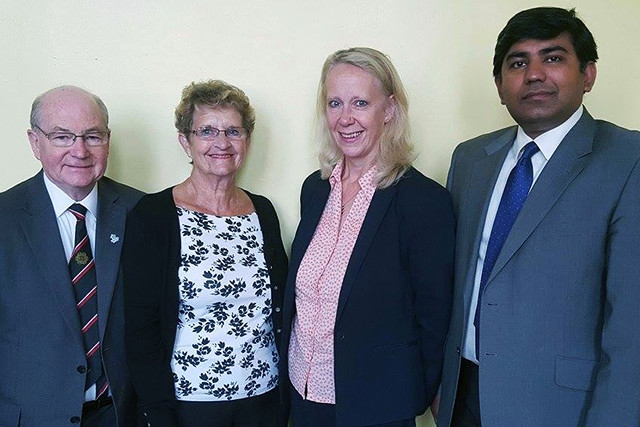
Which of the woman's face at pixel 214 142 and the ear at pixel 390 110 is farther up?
the ear at pixel 390 110

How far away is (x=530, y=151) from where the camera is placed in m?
1.54

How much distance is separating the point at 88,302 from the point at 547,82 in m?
1.56

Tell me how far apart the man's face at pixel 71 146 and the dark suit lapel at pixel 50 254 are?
11 cm

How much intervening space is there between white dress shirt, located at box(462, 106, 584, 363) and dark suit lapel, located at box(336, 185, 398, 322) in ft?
1.01

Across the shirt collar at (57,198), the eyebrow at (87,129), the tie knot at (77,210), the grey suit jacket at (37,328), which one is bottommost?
the grey suit jacket at (37,328)

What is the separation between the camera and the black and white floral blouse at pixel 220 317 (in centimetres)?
176

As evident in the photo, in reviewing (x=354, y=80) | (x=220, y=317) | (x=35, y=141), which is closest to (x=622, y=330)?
(x=354, y=80)

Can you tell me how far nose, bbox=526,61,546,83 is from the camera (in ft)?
4.87

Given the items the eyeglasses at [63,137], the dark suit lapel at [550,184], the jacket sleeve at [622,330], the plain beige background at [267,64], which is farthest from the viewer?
the plain beige background at [267,64]

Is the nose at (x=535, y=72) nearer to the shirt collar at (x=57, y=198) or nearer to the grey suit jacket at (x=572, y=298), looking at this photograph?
the grey suit jacket at (x=572, y=298)

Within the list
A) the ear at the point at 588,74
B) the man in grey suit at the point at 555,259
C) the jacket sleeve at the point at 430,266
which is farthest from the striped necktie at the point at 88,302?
the ear at the point at 588,74

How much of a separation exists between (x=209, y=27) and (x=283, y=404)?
148 centimetres

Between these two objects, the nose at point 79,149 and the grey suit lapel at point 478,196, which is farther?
the nose at point 79,149

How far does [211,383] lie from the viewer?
1766 mm
